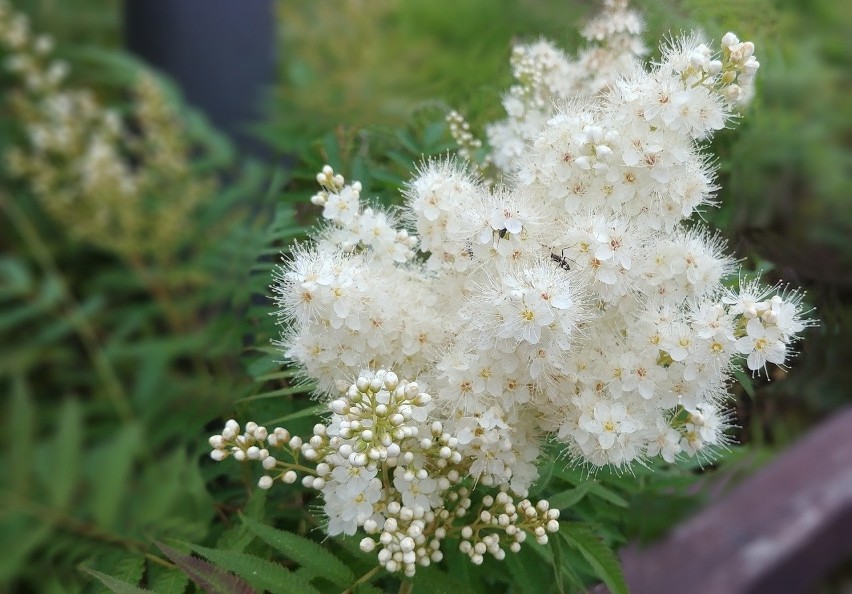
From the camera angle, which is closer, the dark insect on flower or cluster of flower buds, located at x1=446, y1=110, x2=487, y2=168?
the dark insect on flower

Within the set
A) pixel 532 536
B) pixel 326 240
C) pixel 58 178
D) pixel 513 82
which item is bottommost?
pixel 532 536

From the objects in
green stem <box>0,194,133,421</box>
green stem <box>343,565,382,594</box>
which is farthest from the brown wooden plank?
green stem <box>0,194,133,421</box>

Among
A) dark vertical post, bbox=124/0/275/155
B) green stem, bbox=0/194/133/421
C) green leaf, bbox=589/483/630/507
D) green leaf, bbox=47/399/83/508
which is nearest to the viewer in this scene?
green leaf, bbox=589/483/630/507

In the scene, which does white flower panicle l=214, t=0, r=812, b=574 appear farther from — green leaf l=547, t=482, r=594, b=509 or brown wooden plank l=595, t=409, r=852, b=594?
brown wooden plank l=595, t=409, r=852, b=594

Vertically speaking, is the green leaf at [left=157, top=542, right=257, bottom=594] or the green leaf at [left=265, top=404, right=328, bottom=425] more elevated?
the green leaf at [left=265, top=404, right=328, bottom=425]

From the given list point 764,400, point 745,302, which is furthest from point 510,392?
point 764,400

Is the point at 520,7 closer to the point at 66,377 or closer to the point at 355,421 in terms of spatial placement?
the point at 355,421

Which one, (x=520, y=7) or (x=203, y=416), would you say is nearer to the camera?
(x=203, y=416)

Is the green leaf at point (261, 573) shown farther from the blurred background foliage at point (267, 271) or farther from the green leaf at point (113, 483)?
the green leaf at point (113, 483)
